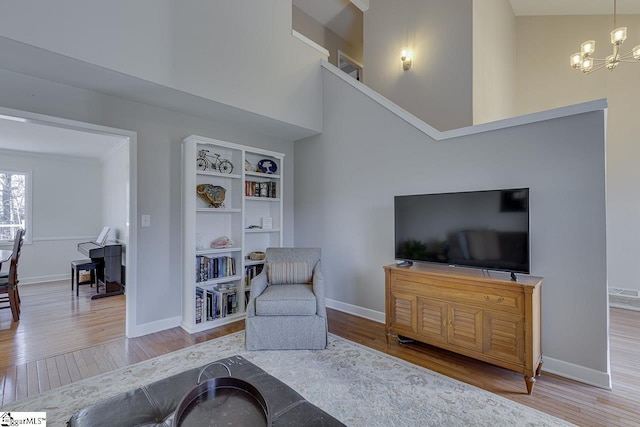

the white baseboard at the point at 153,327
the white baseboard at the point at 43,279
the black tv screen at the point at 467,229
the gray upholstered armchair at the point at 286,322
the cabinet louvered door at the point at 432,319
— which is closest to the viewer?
the black tv screen at the point at 467,229

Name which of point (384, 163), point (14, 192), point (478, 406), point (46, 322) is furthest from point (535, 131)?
point (14, 192)

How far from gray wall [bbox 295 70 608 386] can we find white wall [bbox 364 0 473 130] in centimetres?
105

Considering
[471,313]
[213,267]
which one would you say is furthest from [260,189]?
[471,313]

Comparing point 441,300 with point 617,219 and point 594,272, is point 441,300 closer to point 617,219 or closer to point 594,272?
point 594,272

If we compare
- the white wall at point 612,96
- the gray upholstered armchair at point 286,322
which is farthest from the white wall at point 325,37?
the gray upholstered armchair at point 286,322

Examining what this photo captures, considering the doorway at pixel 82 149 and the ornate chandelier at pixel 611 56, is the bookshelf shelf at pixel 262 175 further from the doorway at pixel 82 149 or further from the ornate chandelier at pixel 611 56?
the ornate chandelier at pixel 611 56

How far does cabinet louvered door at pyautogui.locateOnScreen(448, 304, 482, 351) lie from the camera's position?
7.53 feet

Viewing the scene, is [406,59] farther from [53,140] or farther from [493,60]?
[53,140]

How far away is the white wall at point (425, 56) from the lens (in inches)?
147

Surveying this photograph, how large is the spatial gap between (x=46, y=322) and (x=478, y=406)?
4521mm

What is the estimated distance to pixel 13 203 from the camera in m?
5.34

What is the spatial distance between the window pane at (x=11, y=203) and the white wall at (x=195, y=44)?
4455mm

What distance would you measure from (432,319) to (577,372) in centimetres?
108

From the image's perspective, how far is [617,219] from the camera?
4.02m
